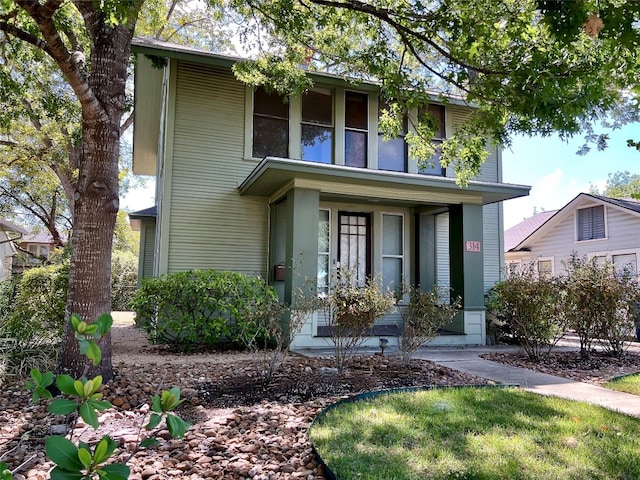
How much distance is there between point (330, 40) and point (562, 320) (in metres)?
5.76

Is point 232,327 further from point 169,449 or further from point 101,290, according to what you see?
point 169,449

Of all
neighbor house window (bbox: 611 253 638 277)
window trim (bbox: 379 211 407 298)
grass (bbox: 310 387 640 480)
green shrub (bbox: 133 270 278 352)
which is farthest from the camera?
neighbor house window (bbox: 611 253 638 277)

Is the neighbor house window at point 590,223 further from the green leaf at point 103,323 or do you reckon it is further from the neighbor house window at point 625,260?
the green leaf at point 103,323

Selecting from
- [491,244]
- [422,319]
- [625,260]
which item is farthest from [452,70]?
[625,260]

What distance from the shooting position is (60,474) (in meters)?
1.08

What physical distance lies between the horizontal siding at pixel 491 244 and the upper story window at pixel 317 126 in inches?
159

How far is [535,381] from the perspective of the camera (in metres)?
5.23

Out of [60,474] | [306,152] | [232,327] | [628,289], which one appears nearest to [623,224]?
[628,289]

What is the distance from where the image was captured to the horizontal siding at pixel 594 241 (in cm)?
1388

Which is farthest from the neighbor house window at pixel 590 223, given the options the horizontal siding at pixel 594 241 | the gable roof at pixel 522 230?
the gable roof at pixel 522 230

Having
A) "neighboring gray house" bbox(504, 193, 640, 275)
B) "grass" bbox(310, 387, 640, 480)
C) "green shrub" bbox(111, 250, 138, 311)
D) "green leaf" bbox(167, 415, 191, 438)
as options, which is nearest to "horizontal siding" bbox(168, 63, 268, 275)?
"grass" bbox(310, 387, 640, 480)

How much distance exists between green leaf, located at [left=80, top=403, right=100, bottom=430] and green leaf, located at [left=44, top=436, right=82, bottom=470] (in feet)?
0.22

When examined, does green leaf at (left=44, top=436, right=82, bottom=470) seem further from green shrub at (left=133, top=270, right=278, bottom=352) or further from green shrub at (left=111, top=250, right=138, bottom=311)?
green shrub at (left=111, top=250, right=138, bottom=311)

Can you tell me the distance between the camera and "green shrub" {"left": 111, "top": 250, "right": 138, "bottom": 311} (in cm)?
1857
